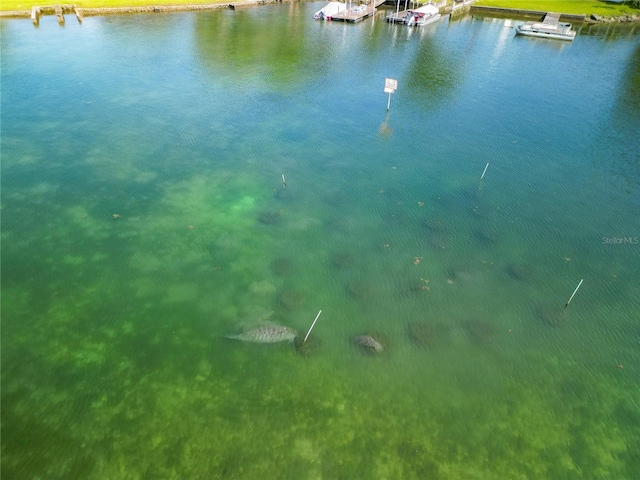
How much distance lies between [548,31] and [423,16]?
17621 millimetres

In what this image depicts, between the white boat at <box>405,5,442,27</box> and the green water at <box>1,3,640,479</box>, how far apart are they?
2626 centimetres

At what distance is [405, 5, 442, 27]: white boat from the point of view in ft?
190

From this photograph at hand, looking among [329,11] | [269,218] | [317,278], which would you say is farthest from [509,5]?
[317,278]

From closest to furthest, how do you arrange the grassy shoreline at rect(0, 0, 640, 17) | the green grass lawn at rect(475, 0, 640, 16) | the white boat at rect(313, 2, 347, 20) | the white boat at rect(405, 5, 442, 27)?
the grassy shoreline at rect(0, 0, 640, 17) < the white boat at rect(405, 5, 442, 27) < the white boat at rect(313, 2, 347, 20) < the green grass lawn at rect(475, 0, 640, 16)

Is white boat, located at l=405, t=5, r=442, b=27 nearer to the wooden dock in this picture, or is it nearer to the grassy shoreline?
the wooden dock

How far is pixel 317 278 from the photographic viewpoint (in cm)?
1916

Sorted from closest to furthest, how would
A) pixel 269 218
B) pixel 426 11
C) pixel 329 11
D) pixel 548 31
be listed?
pixel 269 218
pixel 548 31
pixel 329 11
pixel 426 11

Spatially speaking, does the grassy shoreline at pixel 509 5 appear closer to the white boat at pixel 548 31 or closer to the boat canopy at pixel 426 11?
the boat canopy at pixel 426 11

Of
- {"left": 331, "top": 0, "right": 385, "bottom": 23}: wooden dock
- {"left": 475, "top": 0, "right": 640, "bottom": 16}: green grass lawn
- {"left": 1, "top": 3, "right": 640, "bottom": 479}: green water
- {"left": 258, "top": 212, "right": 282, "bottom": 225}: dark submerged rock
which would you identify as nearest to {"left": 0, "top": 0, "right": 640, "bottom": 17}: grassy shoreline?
{"left": 475, "top": 0, "right": 640, "bottom": 16}: green grass lawn

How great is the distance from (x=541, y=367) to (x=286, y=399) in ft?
34.0

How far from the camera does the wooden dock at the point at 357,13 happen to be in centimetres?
5996

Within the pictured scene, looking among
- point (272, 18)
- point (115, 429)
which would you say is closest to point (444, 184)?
point (115, 429)

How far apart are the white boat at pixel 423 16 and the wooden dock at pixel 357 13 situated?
6.85 meters

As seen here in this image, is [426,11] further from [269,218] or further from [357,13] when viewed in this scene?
[269,218]
